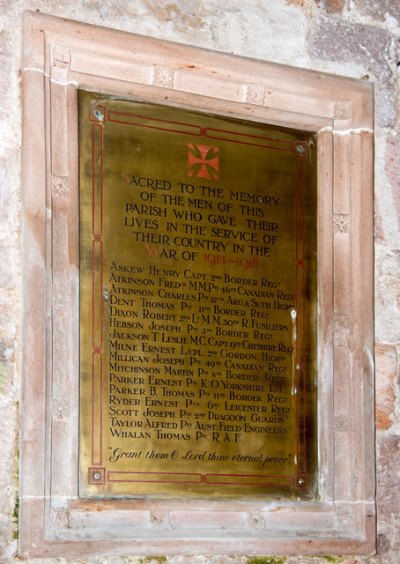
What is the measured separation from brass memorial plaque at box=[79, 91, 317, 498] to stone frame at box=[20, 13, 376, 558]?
5 centimetres

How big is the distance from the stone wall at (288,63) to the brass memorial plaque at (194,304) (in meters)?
0.22

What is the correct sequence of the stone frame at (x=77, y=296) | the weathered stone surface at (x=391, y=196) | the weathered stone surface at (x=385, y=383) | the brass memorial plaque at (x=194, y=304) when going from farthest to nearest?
the weathered stone surface at (x=391, y=196), the weathered stone surface at (x=385, y=383), the brass memorial plaque at (x=194, y=304), the stone frame at (x=77, y=296)

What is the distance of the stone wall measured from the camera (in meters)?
3.79

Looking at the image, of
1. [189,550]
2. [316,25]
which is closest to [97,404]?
[189,550]

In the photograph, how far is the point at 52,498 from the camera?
373 centimetres

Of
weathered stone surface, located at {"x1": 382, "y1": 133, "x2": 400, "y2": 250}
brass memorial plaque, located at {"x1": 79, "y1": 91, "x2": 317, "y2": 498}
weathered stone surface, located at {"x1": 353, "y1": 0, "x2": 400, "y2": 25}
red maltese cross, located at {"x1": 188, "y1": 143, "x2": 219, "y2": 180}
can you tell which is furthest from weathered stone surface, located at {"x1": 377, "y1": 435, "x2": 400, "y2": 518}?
weathered stone surface, located at {"x1": 353, "y1": 0, "x2": 400, "y2": 25}

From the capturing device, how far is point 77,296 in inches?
152

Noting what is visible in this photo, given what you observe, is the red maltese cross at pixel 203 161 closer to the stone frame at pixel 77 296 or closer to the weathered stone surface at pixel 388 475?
the stone frame at pixel 77 296

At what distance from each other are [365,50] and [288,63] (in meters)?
0.32

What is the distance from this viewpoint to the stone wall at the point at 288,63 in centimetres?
379

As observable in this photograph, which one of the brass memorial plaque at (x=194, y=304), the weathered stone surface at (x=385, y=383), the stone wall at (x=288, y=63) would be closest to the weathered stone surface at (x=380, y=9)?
the stone wall at (x=288, y=63)

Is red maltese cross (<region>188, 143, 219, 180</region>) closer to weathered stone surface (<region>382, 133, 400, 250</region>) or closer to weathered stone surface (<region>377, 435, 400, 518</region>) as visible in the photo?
weathered stone surface (<region>382, 133, 400, 250</region>)

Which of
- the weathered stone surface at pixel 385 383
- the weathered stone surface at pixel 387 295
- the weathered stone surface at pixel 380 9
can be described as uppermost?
the weathered stone surface at pixel 380 9

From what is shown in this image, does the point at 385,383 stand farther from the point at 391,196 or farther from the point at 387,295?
the point at 391,196
